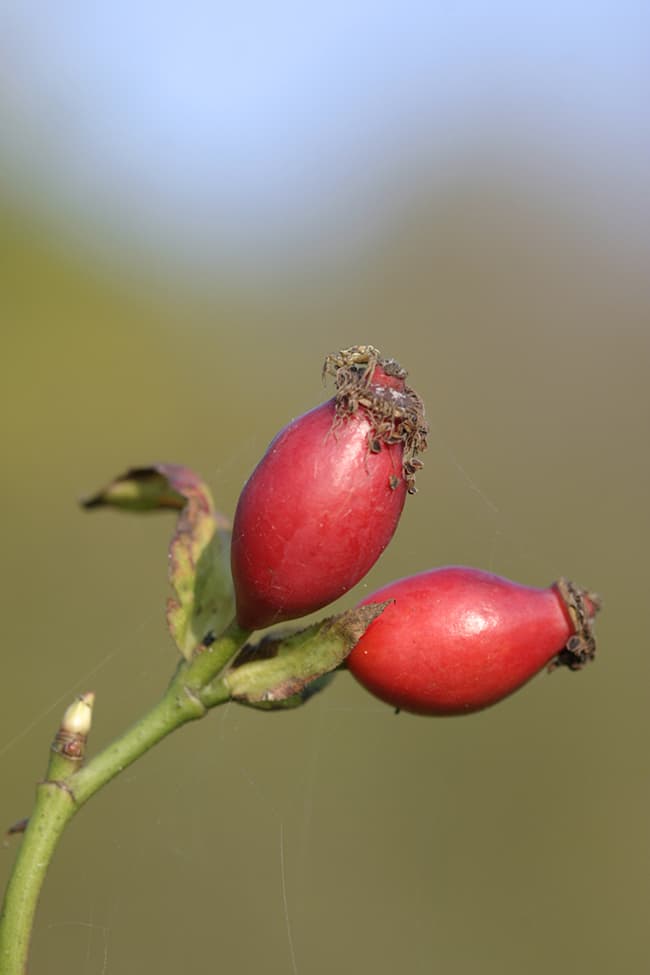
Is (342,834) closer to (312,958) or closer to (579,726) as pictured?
(312,958)

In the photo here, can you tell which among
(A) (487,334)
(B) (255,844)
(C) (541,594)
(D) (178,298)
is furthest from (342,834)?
(D) (178,298)

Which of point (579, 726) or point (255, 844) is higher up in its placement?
point (579, 726)

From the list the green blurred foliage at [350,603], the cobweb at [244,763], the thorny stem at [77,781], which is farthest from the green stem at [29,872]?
the cobweb at [244,763]

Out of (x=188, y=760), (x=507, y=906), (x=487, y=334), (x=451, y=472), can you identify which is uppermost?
(x=487, y=334)

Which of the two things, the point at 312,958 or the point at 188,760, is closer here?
the point at 312,958

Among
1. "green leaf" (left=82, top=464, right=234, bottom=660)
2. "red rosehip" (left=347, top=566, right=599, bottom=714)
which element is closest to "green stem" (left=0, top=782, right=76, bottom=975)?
"green leaf" (left=82, top=464, right=234, bottom=660)

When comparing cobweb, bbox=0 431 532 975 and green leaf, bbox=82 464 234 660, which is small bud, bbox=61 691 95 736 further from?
cobweb, bbox=0 431 532 975

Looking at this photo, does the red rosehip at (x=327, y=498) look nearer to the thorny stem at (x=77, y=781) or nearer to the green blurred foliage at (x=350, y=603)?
the thorny stem at (x=77, y=781)
